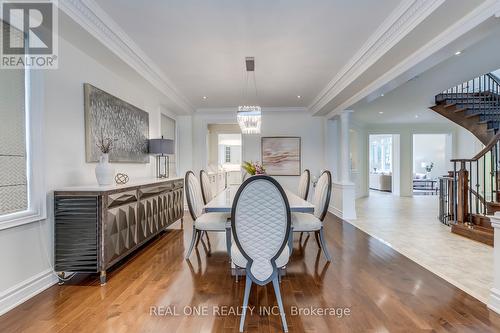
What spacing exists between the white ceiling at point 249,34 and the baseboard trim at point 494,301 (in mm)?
2565

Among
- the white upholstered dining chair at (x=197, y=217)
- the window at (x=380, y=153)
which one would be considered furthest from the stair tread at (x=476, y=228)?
the window at (x=380, y=153)

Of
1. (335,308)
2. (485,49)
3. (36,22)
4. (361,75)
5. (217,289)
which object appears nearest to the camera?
(335,308)

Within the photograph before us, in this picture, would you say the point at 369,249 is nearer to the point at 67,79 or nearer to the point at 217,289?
the point at 217,289

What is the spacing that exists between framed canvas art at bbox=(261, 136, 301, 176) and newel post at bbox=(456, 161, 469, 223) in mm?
3410

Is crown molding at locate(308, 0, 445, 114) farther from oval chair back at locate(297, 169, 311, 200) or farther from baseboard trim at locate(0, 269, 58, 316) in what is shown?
baseboard trim at locate(0, 269, 58, 316)

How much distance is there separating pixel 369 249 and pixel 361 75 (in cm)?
240

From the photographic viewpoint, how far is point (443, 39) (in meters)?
2.61

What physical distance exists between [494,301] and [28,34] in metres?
4.47

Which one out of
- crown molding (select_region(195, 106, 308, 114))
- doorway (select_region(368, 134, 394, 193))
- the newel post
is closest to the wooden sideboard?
crown molding (select_region(195, 106, 308, 114))

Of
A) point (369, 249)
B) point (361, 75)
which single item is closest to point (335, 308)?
point (369, 249)

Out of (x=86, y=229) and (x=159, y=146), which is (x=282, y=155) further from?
(x=86, y=229)

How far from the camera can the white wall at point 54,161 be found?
222 centimetres

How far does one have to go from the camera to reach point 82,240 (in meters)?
2.58

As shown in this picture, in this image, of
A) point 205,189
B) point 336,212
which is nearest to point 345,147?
point 336,212
